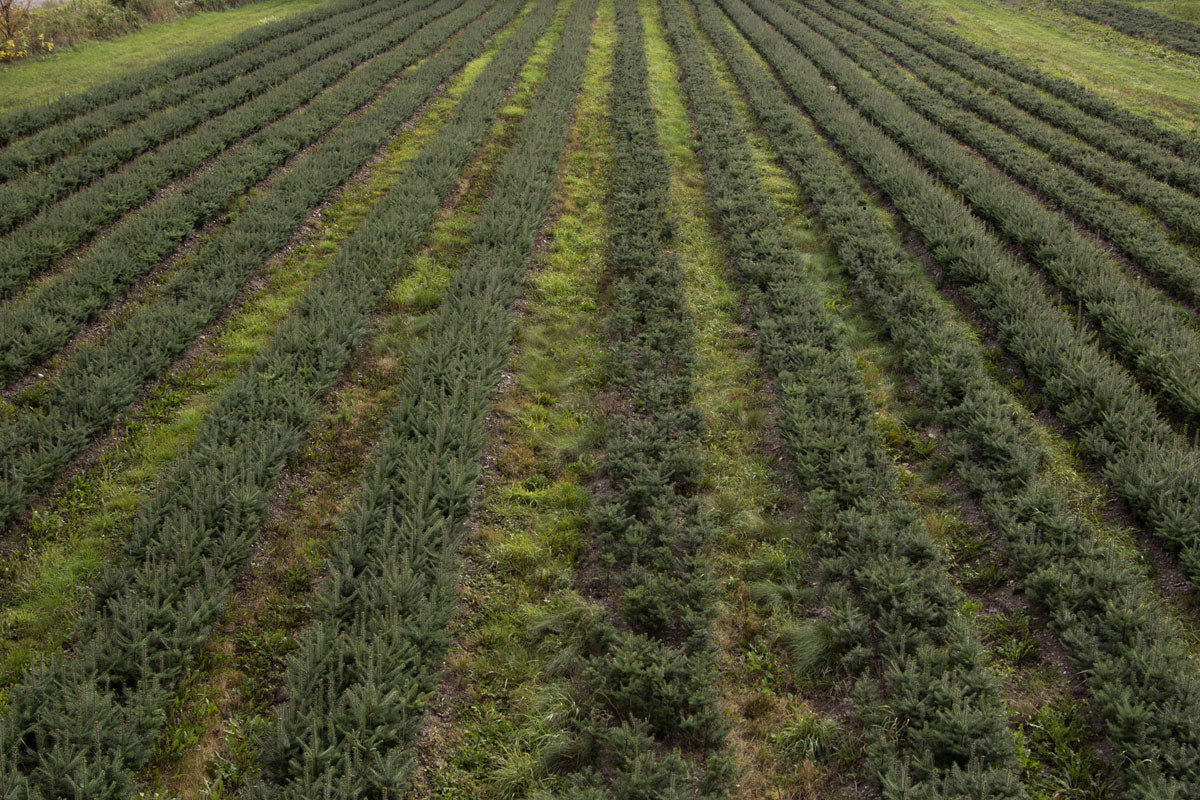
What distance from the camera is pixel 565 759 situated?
5.80m

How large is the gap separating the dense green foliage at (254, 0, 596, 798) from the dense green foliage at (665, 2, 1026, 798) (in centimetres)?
380

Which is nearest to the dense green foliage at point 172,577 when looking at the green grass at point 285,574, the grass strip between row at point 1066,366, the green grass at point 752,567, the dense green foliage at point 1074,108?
the green grass at point 285,574

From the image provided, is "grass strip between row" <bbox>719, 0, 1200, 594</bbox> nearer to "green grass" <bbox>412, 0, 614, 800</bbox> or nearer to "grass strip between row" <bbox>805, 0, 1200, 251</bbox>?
"grass strip between row" <bbox>805, 0, 1200, 251</bbox>

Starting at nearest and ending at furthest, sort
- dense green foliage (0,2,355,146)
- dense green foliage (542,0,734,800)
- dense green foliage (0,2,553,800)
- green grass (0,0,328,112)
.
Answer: dense green foliage (0,2,553,800)
dense green foliage (542,0,734,800)
dense green foliage (0,2,355,146)
green grass (0,0,328,112)

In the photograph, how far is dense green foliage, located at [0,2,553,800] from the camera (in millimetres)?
5168

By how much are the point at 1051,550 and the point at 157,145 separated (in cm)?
2174

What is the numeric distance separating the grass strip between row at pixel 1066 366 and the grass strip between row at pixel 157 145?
1688cm

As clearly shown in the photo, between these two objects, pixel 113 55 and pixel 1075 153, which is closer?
pixel 1075 153

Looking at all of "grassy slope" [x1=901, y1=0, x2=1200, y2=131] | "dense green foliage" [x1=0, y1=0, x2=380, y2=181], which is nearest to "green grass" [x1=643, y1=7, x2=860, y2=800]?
"dense green foliage" [x1=0, y1=0, x2=380, y2=181]

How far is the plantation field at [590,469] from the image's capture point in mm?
5676

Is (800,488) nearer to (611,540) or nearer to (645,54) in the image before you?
(611,540)

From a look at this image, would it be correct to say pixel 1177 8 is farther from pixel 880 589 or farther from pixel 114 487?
pixel 114 487

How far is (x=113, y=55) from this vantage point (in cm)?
2867

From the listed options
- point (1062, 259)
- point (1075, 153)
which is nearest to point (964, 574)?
point (1062, 259)
